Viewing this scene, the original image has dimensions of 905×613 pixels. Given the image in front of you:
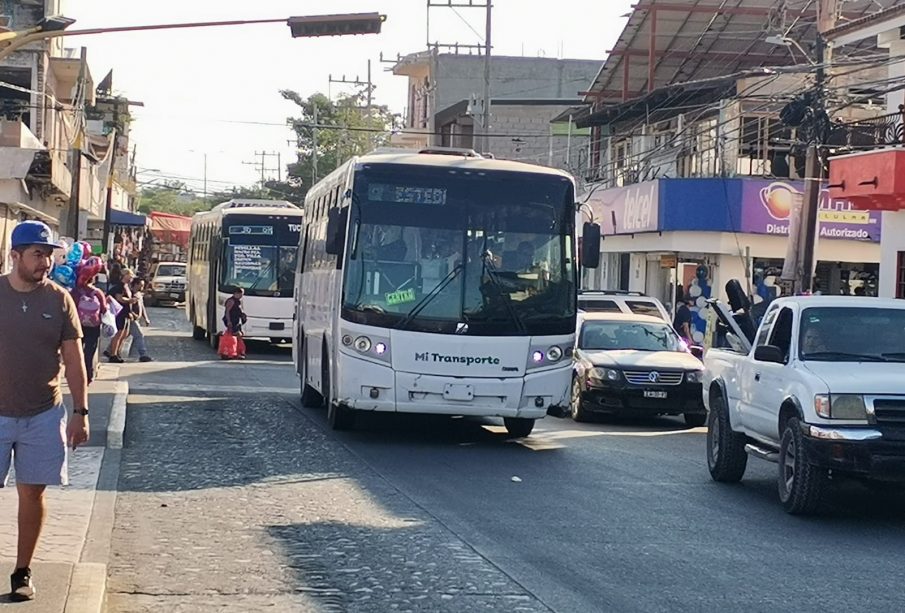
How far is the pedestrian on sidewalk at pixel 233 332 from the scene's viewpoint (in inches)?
1198

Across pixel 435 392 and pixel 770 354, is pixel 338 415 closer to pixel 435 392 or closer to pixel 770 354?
pixel 435 392

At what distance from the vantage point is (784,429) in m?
12.1

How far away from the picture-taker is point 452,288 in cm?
1558

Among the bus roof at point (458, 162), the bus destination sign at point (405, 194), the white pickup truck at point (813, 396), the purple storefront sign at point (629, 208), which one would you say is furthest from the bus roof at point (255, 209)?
the white pickup truck at point (813, 396)

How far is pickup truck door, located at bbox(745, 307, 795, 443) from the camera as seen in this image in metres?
12.4

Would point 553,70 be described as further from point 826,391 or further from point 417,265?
point 826,391

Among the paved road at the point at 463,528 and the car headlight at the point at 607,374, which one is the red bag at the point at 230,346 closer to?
the car headlight at the point at 607,374

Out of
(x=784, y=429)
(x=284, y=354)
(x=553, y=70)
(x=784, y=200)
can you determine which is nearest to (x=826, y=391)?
(x=784, y=429)

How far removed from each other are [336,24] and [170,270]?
4162cm

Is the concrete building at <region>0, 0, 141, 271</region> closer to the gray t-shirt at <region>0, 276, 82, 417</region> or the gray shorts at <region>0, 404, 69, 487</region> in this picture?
the gray t-shirt at <region>0, 276, 82, 417</region>

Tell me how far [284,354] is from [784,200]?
43.9 ft

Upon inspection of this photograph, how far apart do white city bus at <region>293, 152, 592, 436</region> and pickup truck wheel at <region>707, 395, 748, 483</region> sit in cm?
220

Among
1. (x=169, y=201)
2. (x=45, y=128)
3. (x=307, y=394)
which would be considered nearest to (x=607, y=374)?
(x=307, y=394)

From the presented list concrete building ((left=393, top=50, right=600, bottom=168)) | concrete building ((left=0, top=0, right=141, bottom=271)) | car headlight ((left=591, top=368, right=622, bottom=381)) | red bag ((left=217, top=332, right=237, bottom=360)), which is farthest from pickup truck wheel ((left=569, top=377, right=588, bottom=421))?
concrete building ((left=393, top=50, right=600, bottom=168))
